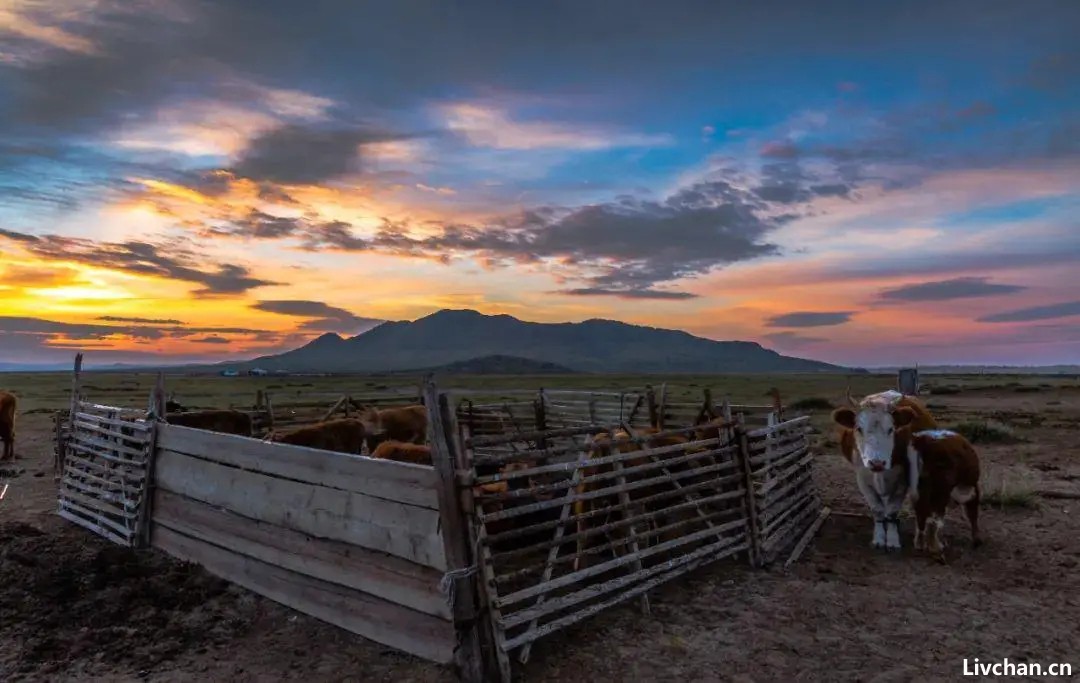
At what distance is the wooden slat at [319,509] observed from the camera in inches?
203

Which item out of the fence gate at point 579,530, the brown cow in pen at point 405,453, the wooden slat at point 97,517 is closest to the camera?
the fence gate at point 579,530

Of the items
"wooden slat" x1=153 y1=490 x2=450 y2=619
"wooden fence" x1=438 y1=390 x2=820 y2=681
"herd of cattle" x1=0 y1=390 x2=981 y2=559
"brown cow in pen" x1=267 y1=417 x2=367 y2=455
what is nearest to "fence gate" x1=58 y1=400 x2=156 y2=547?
"wooden slat" x1=153 y1=490 x2=450 y2=619

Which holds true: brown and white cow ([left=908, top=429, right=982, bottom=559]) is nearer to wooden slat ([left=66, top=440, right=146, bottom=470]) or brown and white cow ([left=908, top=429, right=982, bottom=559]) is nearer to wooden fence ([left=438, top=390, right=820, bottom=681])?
wooden fence ([left=438, top=390, right=820, bottom=681])

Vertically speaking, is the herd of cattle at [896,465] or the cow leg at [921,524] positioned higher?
the herd of cattle at [896,465]

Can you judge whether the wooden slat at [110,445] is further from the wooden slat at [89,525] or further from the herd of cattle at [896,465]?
the herd of cattle at [896,465]

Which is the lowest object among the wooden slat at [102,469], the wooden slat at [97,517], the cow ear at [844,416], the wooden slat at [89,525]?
the wooden slat at [89,525]

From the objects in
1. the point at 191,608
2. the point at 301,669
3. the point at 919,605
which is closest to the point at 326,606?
the point at 301,669

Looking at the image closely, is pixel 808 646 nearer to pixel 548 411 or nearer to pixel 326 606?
pixel 326 606

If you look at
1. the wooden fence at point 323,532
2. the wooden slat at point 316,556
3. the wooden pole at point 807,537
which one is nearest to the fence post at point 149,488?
the wooden slat at point 316,556

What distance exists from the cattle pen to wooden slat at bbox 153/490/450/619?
16 millimetres

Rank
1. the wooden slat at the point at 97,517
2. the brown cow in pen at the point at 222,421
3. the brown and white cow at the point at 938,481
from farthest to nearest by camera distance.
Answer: the brown cow in pen at the point at 222,421 → the wooden slat at the point at 97,517 → the brown and white cow at the point at 938,481

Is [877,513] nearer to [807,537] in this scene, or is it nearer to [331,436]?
[807,537]

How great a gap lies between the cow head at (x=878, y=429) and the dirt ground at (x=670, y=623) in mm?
1203

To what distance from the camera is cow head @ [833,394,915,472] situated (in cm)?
809
